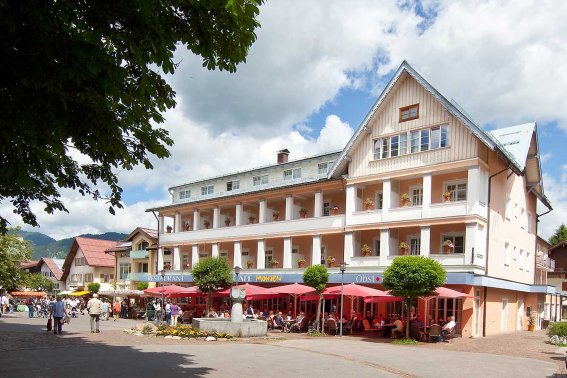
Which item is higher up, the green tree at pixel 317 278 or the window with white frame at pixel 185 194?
the window with white frame at pixel 185 194

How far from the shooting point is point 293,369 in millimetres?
14125

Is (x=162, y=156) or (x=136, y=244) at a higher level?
(x=162, y=156)

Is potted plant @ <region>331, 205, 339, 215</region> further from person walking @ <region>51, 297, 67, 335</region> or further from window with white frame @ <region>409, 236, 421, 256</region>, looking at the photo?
person walking @ <region>51, 297, 67, 335</region>

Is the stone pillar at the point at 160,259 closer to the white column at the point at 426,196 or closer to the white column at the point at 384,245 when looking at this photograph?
the white column at the point at 384,245

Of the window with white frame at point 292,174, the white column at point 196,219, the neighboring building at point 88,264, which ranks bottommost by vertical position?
the neighboring building at point 88,264

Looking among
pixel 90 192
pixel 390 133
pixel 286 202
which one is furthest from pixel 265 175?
pixel 90 192

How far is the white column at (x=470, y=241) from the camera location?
89.0 ft

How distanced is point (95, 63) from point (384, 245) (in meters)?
25.8

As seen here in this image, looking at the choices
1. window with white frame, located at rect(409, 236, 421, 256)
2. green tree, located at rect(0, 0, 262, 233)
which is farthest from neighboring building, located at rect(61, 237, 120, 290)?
green tree, located at rect(0, 0, 262, 233)

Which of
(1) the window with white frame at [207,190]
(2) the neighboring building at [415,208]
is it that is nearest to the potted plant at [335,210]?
(2) the neighboring building at [415,208]

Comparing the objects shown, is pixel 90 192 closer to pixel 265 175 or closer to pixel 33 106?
pixel 33 106

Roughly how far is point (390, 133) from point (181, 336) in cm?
1654

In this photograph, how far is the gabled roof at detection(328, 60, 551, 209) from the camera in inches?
1072

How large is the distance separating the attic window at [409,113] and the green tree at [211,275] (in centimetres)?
1515
